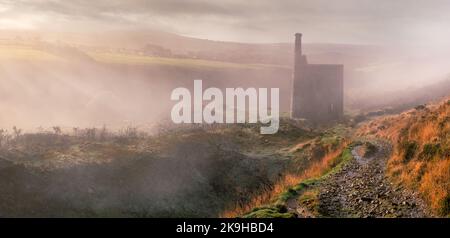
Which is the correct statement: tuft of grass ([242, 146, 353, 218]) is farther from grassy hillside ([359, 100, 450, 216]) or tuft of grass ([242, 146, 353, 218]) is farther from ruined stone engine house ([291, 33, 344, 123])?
ruined stone engine house ([291, 33, 344, 123])

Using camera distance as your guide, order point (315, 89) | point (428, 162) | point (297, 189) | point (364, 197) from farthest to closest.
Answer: point (315, 89), point (297, 189), point (428, 162), point (364, 197)

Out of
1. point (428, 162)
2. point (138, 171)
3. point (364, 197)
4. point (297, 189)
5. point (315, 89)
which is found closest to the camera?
point (364, 197)

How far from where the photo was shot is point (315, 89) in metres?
52.3

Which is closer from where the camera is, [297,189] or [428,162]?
[428,162]

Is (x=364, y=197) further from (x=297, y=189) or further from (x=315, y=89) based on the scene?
(x=315, y=89)

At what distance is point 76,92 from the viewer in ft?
Result: 209

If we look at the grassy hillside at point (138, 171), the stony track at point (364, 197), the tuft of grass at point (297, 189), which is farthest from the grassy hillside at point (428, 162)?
the grassy hillside at point (138, 171)

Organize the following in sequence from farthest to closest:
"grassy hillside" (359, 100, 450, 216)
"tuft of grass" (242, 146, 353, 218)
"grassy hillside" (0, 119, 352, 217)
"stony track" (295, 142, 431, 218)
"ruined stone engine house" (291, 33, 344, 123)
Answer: "ruined stone engine house" (291, 33, 344, 123) < "grassy hillside" (0, 119, 352, 217) < "tuft of grass" (242, 146, 353, 218) < "stony track" (295, 142, 431, 218) < "grassy hillside" (359, 100, 450, 216)

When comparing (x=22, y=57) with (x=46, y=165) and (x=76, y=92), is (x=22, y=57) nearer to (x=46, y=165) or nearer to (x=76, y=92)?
(x=76, y=92)

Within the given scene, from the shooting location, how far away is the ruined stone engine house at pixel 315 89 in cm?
5191

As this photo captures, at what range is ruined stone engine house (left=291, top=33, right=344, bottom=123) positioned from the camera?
51906 mm

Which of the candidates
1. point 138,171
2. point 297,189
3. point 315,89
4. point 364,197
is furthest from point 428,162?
point 315,89

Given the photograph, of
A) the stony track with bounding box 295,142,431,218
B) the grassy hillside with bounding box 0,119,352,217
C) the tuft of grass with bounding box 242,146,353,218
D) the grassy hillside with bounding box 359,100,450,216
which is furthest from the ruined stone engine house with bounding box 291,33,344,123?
the stony track with bounding box 295,142,431,218

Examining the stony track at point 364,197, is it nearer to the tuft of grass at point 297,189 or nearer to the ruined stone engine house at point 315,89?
the tuft of grass at point 297,189
